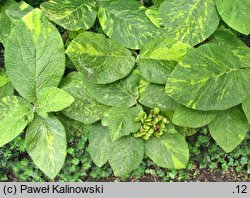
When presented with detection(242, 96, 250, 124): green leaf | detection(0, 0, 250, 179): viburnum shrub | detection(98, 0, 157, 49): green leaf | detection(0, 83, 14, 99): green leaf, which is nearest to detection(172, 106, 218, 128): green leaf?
detection(0, 0, 250, 179): viburnum shrub

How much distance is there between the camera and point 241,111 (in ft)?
3.99

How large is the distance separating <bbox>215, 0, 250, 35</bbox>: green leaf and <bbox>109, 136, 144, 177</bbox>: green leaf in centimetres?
44

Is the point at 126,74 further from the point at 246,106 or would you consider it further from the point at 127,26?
the point at 246,106

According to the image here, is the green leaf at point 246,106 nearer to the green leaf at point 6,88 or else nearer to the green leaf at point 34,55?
the green leaf at point 34,55

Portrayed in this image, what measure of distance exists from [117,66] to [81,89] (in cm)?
13

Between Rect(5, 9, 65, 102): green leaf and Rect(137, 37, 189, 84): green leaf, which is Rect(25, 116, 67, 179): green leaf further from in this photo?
Rect(137, 37, 189, 84): green leaf

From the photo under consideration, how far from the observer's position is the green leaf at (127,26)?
113cm

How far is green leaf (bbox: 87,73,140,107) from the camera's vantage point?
1160 millimetres

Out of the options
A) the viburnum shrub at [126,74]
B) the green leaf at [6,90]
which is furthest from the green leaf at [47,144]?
the green leaf at [6,90]

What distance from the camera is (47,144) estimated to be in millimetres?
1152

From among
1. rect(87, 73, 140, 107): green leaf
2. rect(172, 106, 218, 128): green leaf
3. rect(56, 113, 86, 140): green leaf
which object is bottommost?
rect(56, 113, 86, 140): green leaf

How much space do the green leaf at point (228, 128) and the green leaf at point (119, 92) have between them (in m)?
0.26
